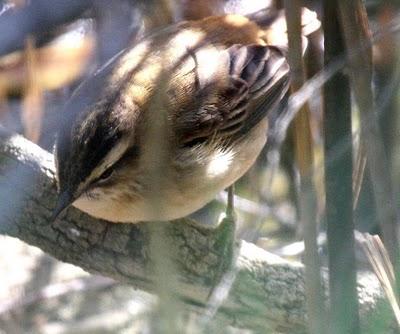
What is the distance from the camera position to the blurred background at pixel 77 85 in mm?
3205

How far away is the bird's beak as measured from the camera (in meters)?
2.77

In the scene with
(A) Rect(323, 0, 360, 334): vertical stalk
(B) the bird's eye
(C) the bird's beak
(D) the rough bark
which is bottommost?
(D) the rough bark

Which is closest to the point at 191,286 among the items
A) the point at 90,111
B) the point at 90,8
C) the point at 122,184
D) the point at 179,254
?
the point at 179,254

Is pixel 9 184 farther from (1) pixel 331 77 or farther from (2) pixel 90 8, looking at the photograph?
(1) pixel 331 77

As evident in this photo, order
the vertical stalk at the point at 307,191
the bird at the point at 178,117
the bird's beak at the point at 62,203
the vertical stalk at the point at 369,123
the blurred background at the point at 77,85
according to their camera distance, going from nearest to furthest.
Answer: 1. the vertical stalk at the point at 307,191
2. the vertical stalk at the point at 369,123
3. the bird's beak at the point at 62,203
4. the bird at the point at 178,117
5. the blurred background at the point at 77,85

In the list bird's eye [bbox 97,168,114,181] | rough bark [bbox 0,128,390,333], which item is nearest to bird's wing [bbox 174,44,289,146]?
bird's eye [bbox 97,168,114,181]

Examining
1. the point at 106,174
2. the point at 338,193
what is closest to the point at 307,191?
the point at 338,193

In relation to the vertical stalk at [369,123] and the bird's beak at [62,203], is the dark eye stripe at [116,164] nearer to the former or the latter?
the bird's beak at [62,203]

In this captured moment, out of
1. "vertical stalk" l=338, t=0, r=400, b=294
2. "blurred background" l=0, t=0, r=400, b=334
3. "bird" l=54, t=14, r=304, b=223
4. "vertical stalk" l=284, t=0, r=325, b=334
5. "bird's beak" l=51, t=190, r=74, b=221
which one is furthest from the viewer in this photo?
"blurred background" l=0, t=0, r=400, b=334

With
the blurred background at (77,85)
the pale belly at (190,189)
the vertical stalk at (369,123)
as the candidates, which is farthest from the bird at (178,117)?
the vertical stalk at (369,123)

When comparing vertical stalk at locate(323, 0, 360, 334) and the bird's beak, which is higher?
vertical stalk at locate(323, 0, 360, 334)

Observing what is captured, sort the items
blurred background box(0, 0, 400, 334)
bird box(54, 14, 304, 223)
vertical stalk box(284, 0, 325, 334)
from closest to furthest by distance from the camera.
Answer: vertical stalk box(284, 0, 325, 334) → bird box(54, 14, 304, 223) → blurred background box(0, 0, 400, 334)

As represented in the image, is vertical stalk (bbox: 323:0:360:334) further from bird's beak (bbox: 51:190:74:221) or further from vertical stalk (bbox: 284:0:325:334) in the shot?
bird's beak (bbox: 51:190:74:221)

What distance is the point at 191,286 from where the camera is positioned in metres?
2.92
